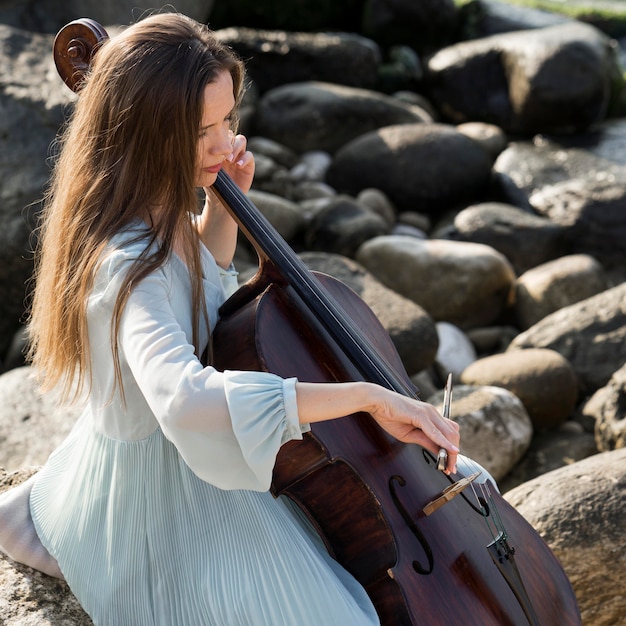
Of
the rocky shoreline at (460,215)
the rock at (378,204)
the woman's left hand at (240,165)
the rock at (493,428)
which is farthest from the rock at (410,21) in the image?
the woman's left hand at (240,165)

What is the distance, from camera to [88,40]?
207 centimetres

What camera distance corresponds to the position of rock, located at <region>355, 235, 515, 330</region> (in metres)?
6.24

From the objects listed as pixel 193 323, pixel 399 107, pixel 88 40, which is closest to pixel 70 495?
pixel 193 323

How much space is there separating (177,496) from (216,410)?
0.42 meters

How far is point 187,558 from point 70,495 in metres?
0.37

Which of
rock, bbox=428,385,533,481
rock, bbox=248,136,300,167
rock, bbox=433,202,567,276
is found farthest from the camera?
rock, bbox=248,136,300,167

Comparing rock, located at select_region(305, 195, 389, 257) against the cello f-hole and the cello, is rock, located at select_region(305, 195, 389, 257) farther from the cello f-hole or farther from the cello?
the cello f-hole

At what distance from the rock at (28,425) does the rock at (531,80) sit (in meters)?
6.92

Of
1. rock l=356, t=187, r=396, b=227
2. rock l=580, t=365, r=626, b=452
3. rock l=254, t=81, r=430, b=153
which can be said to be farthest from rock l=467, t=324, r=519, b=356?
rock l=254, t=81, r=430, b=153

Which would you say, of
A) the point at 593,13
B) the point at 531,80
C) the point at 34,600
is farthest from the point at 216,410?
the point at 593,13

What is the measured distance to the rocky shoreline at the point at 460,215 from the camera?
360 cm

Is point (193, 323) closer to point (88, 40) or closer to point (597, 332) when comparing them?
point (88, 40)

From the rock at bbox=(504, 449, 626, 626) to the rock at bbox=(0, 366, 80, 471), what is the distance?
1884mm

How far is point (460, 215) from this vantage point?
7.39 meters
